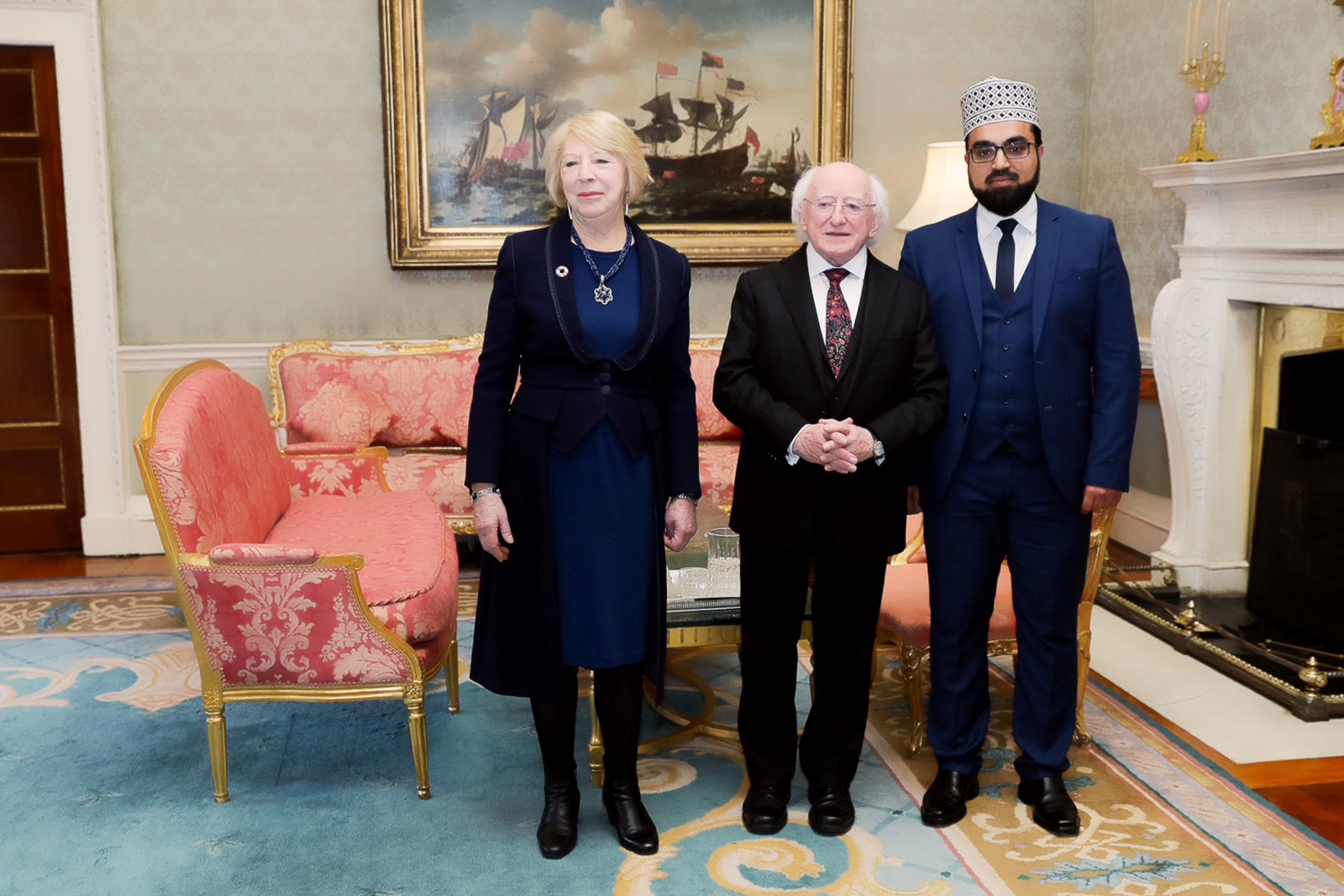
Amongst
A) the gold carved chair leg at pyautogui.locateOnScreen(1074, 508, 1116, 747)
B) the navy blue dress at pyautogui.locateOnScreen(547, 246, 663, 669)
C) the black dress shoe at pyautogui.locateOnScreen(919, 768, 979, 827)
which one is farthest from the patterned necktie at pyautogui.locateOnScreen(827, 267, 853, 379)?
the black dress shoe at pyautogui.locateOnScreen(919, 768, 979, 827)

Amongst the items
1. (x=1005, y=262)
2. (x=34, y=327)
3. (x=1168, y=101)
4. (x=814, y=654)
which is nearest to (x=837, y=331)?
(x=1005, y=262)

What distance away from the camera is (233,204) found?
565 centimetres

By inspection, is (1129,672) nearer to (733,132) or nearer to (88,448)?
(733,132)

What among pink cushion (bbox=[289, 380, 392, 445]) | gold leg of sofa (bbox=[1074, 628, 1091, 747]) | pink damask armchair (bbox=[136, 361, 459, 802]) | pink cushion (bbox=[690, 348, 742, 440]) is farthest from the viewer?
pink cushion (bbox=[690, 348, 742, 440])

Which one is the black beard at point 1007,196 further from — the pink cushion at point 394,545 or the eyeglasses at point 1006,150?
the pink cushion at point 394,545

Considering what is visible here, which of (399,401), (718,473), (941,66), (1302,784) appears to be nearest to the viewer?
(1302,784)

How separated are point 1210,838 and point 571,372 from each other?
1.90 metres

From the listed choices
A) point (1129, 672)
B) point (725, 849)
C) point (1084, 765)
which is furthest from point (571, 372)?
point (1129, 672)

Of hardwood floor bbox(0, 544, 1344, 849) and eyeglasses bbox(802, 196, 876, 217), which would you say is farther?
hardwood floor bbox(0, 544, 1344, 849)

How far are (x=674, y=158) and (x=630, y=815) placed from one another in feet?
12.6

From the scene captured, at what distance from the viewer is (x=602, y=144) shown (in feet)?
8.23

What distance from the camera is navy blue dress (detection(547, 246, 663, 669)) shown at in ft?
8.56

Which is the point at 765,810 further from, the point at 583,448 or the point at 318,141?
the point at 318,141

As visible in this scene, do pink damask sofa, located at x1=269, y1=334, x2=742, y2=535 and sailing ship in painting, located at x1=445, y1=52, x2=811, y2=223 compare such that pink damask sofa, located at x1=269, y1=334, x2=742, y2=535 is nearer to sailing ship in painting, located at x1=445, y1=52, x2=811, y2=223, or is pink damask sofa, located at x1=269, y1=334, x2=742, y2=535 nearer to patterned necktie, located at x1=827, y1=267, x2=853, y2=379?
sailing ship in painting, located at x1=445, y1=52, x2=811, y2=223
